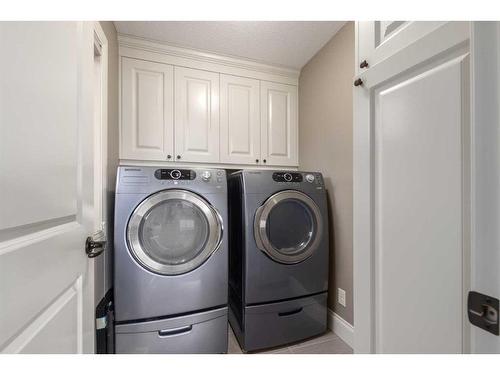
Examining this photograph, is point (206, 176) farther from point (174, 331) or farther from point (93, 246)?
point (174, 331)

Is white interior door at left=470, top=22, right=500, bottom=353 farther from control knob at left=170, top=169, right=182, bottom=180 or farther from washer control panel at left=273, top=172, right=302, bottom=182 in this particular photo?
control knob at left=170, top=169, right=182, bottom=180

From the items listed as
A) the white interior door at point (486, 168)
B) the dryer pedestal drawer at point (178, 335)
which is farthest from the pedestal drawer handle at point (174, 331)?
the white interior door at point (486, 168)

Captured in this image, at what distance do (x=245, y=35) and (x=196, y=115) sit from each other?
73cm

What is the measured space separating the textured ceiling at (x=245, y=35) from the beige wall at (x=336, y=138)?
16 cm

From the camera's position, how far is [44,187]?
48 cm

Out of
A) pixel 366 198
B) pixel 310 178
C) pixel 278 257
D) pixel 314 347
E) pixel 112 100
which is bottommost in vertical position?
pixel 314 347

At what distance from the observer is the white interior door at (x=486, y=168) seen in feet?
1.28

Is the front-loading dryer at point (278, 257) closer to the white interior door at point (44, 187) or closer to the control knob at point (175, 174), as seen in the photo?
the control knob at point (175, 174)

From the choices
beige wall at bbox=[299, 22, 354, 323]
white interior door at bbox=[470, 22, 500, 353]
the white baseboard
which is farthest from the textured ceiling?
the white baseboard

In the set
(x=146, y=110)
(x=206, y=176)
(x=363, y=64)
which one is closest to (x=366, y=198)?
(x=363, y=64)
